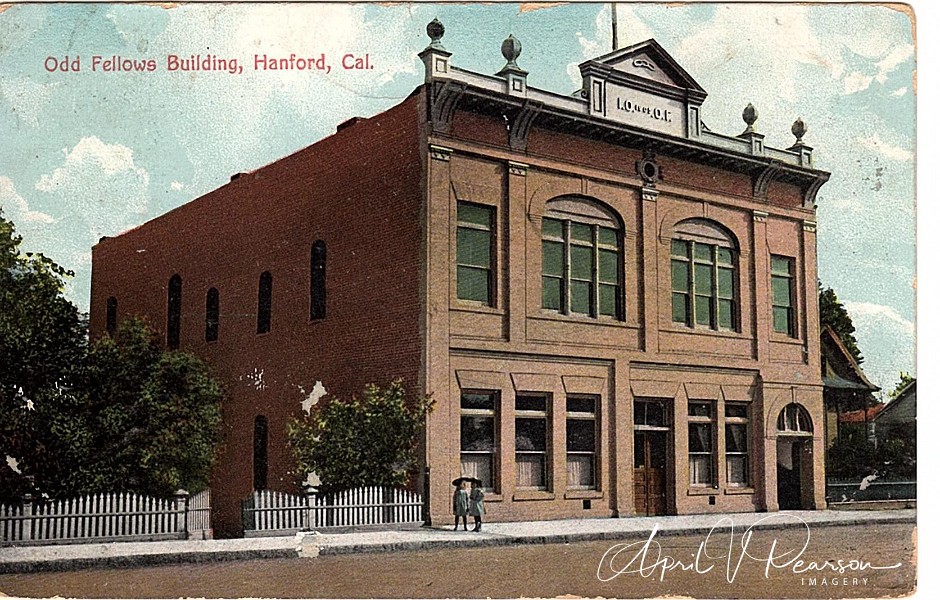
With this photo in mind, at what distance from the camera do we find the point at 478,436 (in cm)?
1997

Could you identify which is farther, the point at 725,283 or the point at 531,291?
the point at 725,283

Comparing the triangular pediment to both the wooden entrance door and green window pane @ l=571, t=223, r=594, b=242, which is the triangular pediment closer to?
green window pane @ l=571, t=223, r=594, b=242

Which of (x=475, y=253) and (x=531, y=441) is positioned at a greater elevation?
(x=475, y=253)

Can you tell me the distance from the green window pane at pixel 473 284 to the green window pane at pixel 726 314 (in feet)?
17.3

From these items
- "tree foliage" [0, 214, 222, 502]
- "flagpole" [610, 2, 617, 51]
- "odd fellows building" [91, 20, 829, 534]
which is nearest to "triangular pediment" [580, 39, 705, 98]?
"odd fellows building" [91, 20, 829, 534]

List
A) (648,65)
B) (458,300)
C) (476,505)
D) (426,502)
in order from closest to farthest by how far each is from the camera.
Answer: (476,505) → (426,502) → (648,65) → (458,300)

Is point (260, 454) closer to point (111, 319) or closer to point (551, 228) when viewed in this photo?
point (111, 319)

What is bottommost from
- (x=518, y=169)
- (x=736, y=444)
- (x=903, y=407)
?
(x=736, y=444)

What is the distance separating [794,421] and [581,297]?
5508 millimetres

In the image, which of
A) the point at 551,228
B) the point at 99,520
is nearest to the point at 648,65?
the point at 551,228

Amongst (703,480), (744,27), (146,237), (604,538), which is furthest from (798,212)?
(146,237)

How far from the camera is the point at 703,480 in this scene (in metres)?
22.4

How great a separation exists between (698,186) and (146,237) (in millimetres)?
10605

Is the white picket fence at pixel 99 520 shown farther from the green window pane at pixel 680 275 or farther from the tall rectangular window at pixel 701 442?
the green window pane at pixel 680 275
